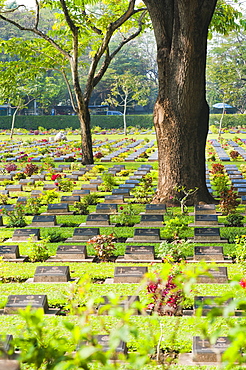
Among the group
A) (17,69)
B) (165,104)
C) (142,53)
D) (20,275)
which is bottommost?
(20,275)

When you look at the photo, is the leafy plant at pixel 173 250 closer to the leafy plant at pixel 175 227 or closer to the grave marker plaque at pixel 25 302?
the leafy plant at pixel 175 227

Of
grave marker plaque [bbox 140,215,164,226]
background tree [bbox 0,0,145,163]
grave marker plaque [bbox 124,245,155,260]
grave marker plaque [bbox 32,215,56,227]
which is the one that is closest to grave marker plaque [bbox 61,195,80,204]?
grave marker plaque [bbox 32,215,56,227]

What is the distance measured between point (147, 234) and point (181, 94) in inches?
136

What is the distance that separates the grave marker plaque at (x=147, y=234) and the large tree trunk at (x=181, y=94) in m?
2.49

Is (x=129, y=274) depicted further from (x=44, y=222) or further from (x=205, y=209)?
(x=205, y=209)

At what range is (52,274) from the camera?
265 inches

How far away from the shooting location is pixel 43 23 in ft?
207

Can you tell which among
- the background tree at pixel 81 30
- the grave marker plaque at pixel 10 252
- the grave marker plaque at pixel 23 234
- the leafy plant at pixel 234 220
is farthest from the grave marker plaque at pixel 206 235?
the background tree at pixel 81 30

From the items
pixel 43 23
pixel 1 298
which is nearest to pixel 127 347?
pixel 1 298

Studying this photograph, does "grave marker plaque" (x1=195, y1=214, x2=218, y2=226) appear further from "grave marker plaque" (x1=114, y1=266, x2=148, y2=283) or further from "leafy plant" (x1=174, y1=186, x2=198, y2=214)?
"grave marker plaque" (x1=114, y1=266, x2=148, y2=283)

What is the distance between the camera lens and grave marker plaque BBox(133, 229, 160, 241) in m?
8.80

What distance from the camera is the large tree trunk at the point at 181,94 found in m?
10.4

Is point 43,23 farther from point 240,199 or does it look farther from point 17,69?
point 240,199

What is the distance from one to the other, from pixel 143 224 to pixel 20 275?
340cm
